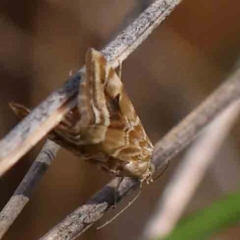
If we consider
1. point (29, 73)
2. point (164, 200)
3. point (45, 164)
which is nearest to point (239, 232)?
point (29, 73)

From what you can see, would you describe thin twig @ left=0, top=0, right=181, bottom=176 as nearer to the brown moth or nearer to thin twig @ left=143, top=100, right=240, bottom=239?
the brown moth

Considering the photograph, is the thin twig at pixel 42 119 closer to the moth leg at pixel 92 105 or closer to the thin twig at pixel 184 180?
the moth leg at pixel 92 105

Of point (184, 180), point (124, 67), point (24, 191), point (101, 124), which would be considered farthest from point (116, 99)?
point (124, 67)

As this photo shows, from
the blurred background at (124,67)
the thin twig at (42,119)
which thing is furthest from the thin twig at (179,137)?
the blurred background at (124,67)

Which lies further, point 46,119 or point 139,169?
point 139,169

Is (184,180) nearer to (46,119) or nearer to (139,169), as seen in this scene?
Answer: (139,169)

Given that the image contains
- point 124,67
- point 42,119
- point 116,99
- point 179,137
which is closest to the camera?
point 42,119
